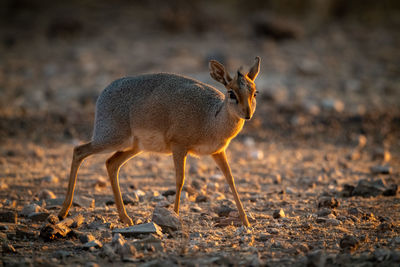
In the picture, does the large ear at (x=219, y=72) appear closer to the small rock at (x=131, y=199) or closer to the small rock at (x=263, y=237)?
the small rock at (x=263, y=237)

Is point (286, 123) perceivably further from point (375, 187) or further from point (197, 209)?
point (197, 209)

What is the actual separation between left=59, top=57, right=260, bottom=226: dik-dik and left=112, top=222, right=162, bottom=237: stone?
609 millimetres

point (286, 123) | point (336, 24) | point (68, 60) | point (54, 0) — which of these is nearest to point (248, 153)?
point (286, 123)

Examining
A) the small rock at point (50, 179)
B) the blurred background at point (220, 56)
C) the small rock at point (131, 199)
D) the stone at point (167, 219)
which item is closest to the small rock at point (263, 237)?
the stone at point (167, 219)

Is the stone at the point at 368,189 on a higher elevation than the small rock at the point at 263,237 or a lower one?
higher

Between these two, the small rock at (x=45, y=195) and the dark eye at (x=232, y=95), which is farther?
the small rock at (x=45, y=195)

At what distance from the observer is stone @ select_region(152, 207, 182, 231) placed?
5.98 m

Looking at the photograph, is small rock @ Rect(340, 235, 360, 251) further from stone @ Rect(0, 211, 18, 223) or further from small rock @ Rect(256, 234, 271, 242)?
stone @ Rect(0, 211, 18, 223)

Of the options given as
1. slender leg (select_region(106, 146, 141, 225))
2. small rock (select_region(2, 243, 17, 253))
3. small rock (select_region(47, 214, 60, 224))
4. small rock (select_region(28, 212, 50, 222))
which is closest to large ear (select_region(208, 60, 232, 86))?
slender leg (select_region(106, 146, 141, 225))

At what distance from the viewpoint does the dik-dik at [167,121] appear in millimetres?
6629

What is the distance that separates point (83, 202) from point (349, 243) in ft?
11.8

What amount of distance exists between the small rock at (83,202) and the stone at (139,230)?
1.41 metres

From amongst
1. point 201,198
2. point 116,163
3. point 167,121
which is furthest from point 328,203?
point 116,163

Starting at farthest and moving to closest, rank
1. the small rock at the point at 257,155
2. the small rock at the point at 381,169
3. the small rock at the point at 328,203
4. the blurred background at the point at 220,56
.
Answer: the blurred background at the point at 220,56 < the small rock at the point at 257,155 < the small rock at the point at 381,169 < the small rock at the point at 328,203
